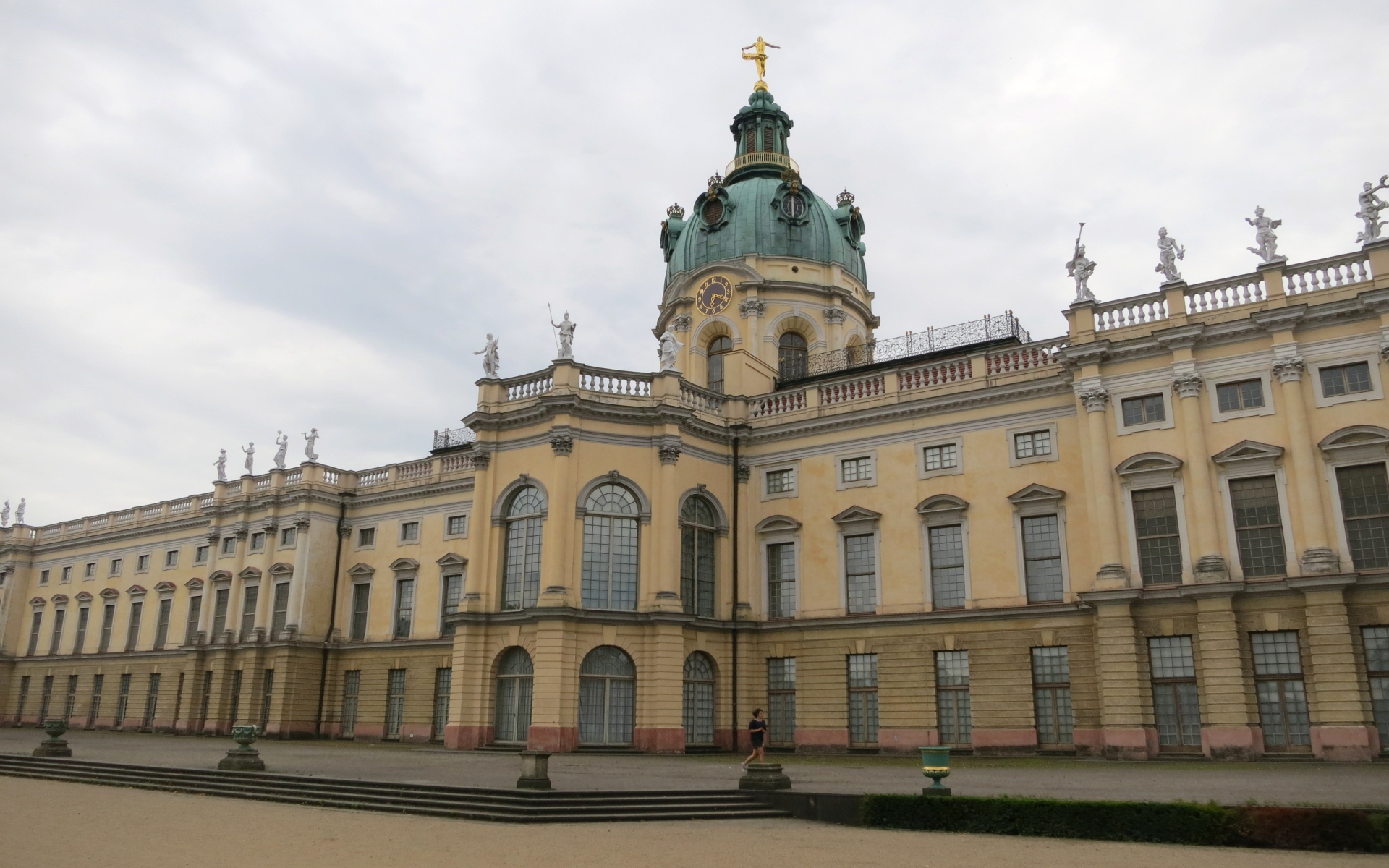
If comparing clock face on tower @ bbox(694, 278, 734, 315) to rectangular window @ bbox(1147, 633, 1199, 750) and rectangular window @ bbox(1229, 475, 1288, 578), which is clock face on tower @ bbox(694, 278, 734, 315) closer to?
rectangular window @ bbox(1229, 475, 1288, 578)

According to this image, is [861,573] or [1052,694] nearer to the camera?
[1052,694]

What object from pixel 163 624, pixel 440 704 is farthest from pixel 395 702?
pixel 163 624

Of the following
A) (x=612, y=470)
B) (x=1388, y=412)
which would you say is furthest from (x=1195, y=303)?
(x=612, y=470)

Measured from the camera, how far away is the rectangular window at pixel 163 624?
53406mm

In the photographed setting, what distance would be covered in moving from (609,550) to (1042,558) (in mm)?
13768

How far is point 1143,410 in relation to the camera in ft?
98.0

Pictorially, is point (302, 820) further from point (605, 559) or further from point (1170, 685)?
point (1170, 685)

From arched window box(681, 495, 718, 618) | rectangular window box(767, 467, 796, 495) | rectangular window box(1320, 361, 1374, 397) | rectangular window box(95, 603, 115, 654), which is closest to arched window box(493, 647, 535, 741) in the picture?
arched window box(681, 495, 718, 618)

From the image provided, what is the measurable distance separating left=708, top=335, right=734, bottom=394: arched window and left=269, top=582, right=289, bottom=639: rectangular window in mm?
21662

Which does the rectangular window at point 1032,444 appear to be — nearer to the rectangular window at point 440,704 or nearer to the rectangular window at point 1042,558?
the rectangular window at point 1042,558

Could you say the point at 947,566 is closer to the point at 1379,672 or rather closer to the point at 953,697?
the point at 953,697

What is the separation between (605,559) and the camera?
3438cm

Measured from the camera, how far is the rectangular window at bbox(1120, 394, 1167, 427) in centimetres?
2961

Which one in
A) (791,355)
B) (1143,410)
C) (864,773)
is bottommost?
(864,773)
